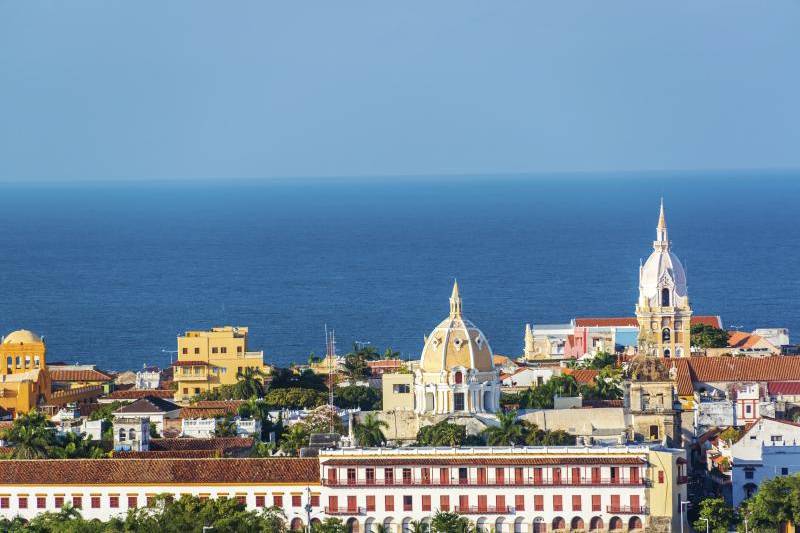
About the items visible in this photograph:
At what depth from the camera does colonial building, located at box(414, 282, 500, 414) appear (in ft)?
387

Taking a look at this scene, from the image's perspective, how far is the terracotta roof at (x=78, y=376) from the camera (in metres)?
146

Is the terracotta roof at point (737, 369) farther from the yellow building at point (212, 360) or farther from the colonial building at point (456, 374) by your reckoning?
the yellow building at point (212, 360)

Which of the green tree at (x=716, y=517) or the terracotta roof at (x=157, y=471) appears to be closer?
the green tree at (x=716, y=517)

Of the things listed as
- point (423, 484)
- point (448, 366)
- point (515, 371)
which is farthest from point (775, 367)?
point (423, 484)

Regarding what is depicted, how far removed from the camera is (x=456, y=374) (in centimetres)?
11812

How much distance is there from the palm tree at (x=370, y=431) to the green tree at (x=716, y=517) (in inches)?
687

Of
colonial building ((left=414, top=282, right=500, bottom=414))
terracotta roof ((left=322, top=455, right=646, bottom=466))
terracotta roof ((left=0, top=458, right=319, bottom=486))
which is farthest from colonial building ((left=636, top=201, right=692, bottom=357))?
terracotta roof ((left=0, top=458, right=319, bottom=486))

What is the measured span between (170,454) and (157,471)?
166 inches

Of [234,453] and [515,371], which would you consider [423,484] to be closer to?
[234,453]

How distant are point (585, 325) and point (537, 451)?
240ft

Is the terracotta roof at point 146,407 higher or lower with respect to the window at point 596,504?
higher

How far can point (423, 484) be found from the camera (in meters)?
96.9

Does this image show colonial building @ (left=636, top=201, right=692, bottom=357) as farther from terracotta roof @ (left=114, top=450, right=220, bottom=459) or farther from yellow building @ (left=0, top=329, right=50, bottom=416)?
terracotta roof @ (left=114, top=450, right=220, bottom=459)

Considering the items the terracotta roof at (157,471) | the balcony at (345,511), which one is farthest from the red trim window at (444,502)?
the terracotta roof at (157,471)
